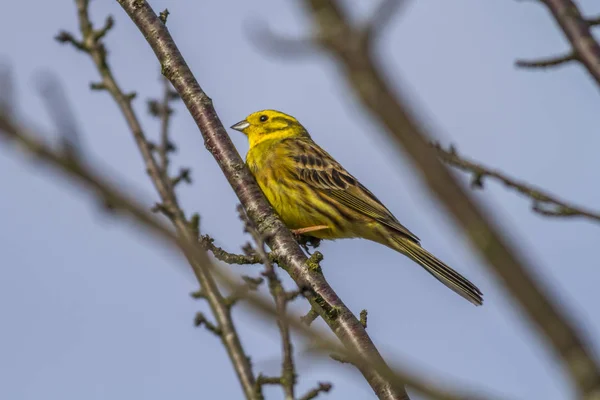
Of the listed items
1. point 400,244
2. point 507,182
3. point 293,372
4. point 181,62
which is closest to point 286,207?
point 400,244

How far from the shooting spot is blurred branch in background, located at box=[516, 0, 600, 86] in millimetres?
3598

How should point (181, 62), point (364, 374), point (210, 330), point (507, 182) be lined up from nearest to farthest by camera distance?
point (210, 330)
point (507, 182)
point (364, 374)
point (181, 62)

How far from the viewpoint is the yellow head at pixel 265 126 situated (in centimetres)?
955

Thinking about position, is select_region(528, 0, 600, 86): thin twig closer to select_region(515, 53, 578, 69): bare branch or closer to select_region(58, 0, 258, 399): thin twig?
select_region(515, 53, 578, 69): bare branch

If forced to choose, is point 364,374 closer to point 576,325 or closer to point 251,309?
point 251,309

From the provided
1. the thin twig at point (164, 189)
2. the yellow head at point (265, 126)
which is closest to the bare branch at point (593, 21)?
the thin twig at point (164, 189)

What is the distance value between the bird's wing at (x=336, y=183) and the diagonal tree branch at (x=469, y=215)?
692 cm

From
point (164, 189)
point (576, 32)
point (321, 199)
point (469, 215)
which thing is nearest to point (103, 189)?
point (469, 215)

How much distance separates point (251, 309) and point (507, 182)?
87.1 inches

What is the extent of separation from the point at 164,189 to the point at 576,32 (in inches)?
71.4

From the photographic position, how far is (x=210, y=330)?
3387 millimetres

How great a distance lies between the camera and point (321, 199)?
8617 millimetres

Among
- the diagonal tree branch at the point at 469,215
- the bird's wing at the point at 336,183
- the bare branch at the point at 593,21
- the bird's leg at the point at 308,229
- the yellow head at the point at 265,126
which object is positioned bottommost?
the diagonal tree branch at the point at 469,215

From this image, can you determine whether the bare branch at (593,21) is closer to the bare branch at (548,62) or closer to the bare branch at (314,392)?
the bare branch at (548,62)
